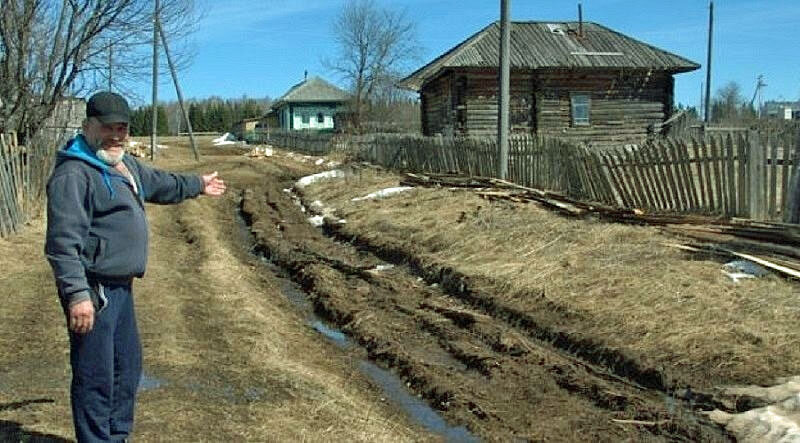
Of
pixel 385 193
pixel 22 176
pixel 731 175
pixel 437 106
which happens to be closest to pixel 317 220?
pixel 385 193

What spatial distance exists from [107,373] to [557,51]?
27672 mm

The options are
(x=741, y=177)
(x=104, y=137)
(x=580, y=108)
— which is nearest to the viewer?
(x=104, y=137)

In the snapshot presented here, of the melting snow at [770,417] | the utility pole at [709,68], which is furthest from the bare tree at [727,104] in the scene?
the melting snow at [770,417]

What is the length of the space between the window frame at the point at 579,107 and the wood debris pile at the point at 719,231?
15.4 metres

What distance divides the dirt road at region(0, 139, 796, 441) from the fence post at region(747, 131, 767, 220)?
7.32ft

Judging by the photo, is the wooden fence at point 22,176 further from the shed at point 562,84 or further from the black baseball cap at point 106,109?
the shed at point 562,84

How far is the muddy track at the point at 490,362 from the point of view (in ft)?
17.7

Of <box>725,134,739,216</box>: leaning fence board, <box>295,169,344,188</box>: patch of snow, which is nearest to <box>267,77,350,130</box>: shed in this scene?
<box>295,169,344,188</box>: patch of snow

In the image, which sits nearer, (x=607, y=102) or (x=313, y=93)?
(x=607, y=102)

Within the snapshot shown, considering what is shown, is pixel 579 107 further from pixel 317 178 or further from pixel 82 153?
pixel 82 153

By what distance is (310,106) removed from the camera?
8350cm

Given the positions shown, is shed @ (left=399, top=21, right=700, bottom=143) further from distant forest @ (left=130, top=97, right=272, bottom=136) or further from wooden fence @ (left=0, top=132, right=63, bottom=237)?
distant forest @ (left=130, top=97, right=272, bottom=136)

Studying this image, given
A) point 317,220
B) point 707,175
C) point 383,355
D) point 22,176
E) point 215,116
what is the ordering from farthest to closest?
point 215,116 < point 317,220 < point 22,176 < point 707,175 < point 383,355

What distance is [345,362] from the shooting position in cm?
712
